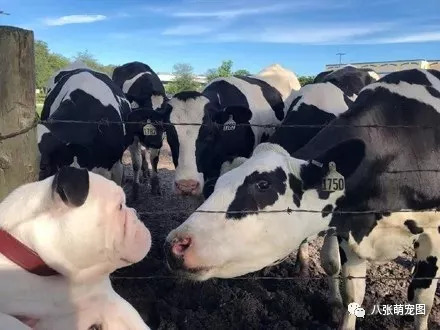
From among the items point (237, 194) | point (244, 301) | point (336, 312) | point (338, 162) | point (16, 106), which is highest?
point (16, 106)

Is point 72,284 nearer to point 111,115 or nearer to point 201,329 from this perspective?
point 201,329

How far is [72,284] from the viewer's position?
79.9 inches

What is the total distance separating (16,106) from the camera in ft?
7.61

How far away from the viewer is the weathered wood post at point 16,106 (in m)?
2.27

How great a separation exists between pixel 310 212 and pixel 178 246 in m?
0.91

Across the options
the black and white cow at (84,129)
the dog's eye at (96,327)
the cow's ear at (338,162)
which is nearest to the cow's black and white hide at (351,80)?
the black and white cow at (84,129)

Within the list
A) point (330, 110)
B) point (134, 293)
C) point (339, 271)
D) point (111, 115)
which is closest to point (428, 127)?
point (339, 271)

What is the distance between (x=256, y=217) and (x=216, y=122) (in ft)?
10.7

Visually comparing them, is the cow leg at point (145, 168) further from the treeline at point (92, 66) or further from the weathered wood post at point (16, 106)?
the treeline at point (92, 66)

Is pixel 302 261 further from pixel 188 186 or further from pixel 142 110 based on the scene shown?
pixel 142 110

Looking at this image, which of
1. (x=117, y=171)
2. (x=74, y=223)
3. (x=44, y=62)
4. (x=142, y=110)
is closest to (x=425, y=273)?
(x=74, y=223)

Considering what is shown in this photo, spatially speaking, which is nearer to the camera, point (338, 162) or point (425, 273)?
point (338, 162)

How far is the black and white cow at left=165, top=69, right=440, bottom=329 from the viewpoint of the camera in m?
3.07

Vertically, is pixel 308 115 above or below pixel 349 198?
above
